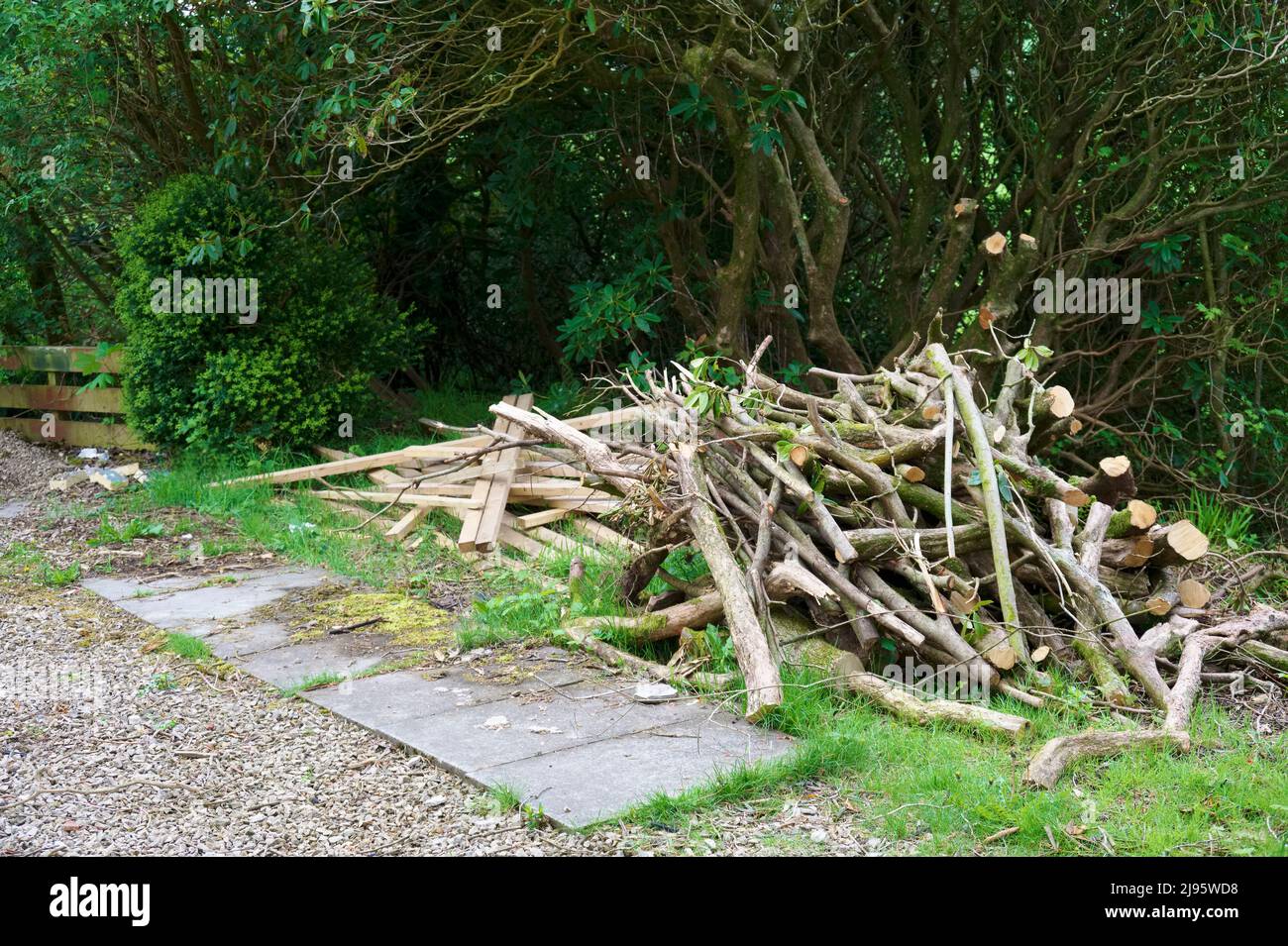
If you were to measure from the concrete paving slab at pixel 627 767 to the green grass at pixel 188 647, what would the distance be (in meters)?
2.20

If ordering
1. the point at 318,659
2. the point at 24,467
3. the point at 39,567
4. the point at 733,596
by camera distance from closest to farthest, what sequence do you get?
the point at 733,596 < the point at 318,659 < the point at 39,567 < the point at 24,467

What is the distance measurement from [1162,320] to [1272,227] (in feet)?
3.64

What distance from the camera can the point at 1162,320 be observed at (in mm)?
9328

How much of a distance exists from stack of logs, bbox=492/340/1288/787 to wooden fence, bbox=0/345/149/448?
23.3 feet

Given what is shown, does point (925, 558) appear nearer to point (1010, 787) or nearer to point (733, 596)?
point (733, 596)

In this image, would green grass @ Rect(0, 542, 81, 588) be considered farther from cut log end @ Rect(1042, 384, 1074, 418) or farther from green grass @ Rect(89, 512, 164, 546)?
cut log end @ Rect(1042, 384, 1074, 418)

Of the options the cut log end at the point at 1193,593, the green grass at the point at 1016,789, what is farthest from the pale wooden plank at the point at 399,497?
the cut log end at the point at 1193,593

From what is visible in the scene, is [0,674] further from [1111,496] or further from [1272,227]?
[1272,227]

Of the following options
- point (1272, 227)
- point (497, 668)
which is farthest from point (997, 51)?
point (497, 668)

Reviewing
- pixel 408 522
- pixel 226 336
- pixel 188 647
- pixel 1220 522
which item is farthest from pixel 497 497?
pixel 1220 522

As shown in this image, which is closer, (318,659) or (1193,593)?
(1193,593)

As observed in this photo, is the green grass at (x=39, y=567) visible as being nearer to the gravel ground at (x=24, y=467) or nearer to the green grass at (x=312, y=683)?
the gravel ground at (x=24, y=467)

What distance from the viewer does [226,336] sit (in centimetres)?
968

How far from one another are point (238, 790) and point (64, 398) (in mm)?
8933
